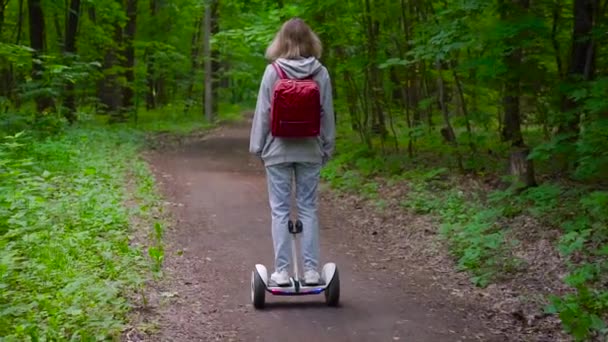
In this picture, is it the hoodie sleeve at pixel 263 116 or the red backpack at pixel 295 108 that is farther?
the hoodie sleeve at pixel 263 116

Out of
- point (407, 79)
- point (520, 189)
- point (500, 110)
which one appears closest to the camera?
point (520, 189)

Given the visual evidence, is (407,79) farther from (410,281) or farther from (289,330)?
(289,330)

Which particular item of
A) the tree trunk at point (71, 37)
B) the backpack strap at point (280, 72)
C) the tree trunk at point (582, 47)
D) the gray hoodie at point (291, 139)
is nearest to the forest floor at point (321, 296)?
the gray hoodie at point (291, 139)

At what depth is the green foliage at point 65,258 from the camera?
14.5 ft

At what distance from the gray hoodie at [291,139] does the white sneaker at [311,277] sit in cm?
95

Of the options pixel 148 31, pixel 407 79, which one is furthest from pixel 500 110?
pixel 148 31

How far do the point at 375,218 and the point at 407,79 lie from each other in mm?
4231

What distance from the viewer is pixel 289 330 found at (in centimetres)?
479

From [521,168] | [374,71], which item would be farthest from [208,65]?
[521,168]

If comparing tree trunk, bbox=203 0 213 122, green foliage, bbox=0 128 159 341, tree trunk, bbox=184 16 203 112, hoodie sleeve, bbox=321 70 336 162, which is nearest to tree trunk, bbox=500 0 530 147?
hoodie sleeve, bbox=321 70 336 162

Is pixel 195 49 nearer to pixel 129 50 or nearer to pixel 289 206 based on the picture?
pixel 129 50

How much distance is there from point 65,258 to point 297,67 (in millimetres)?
2873

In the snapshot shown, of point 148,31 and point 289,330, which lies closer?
point 289,330

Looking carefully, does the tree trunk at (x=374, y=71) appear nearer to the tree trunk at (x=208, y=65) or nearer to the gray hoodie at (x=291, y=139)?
the gray hoodie at (x=291, y=139)
